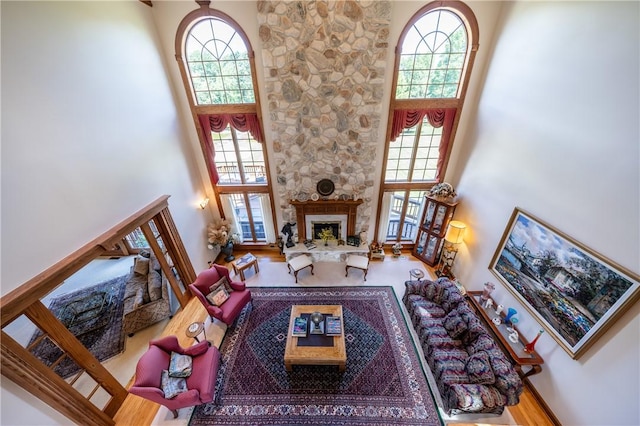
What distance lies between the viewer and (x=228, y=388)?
3.67 meters

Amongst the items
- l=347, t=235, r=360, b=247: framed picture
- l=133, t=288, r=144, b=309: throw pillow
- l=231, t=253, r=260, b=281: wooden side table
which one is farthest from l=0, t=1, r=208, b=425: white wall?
l=347, t=235, r=360, b=247: framed picture

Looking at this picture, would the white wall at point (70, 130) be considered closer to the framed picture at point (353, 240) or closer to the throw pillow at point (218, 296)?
the throw pillow at point (218, 296)

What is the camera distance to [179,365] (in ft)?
11.1

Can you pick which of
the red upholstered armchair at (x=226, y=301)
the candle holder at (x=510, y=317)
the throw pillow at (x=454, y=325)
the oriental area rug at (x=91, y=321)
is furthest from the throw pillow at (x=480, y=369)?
the oriental area rug at (x=91, y=321)

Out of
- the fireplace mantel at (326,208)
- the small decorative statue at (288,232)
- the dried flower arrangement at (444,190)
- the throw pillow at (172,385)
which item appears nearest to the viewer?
the throw pillow at (172,385)

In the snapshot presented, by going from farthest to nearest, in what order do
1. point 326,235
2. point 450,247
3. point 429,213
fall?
point 326,235 < point 429,213 < point 450,247

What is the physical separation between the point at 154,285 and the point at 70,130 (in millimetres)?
3125

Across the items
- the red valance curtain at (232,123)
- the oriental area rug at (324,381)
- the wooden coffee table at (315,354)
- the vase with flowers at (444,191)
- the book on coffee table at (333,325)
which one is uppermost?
the red valance curtain at (232,123)

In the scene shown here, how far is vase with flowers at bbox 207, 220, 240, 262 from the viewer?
6062 mm

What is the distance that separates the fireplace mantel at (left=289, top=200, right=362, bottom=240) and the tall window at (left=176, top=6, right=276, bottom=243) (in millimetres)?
960

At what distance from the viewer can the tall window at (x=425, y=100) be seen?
15.0ft

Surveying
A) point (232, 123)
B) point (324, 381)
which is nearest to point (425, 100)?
point (232, 123)

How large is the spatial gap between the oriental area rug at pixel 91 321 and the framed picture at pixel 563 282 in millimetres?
7262

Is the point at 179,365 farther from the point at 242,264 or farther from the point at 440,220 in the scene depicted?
the point at 440,220
